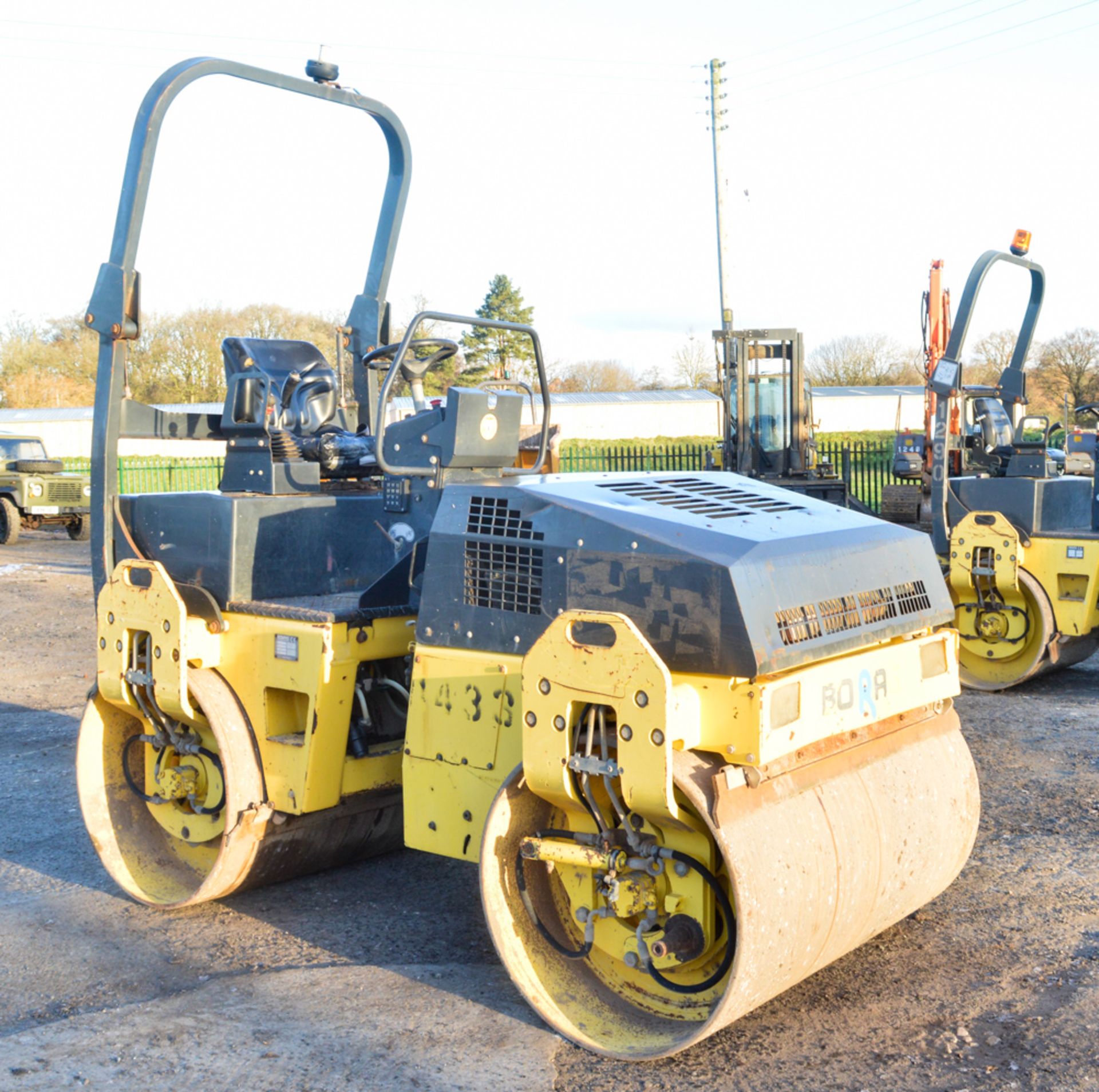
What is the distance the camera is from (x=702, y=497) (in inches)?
163

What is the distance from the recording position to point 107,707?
4883mm

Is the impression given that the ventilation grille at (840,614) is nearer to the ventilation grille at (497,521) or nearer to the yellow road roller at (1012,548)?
the ventilation grille at (497,521)

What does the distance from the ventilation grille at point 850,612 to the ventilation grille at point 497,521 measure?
2.60ft

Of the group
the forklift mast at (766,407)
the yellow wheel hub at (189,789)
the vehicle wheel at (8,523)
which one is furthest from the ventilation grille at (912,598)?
the vehicle wheel at (8,523)

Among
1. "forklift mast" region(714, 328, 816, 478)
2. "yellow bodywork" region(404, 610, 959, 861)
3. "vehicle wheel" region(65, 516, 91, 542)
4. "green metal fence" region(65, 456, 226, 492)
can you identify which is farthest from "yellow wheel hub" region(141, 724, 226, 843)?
"green metal fence" region(65, 456, 226, 492)

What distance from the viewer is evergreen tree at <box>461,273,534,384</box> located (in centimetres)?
3297

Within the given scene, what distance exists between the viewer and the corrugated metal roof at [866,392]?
5722 centimetres

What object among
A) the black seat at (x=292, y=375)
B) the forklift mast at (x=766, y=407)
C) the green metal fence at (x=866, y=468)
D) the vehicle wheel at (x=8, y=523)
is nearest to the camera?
the black seat at (x=292, y=375)

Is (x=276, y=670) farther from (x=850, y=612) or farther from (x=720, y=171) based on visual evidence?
(x=720, y=171)

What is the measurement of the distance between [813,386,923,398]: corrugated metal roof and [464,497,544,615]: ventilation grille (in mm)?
54080

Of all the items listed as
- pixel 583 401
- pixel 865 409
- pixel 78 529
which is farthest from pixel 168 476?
pixel 865 409

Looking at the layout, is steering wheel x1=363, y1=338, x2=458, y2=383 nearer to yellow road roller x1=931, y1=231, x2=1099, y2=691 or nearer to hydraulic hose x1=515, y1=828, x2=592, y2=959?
hydraulic hose x1=515, y1=828, x2=592, y2=959

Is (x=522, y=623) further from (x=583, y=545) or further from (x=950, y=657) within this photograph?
(x=950, y=657)

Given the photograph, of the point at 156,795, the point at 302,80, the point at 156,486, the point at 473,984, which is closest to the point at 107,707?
the point at 156,795
